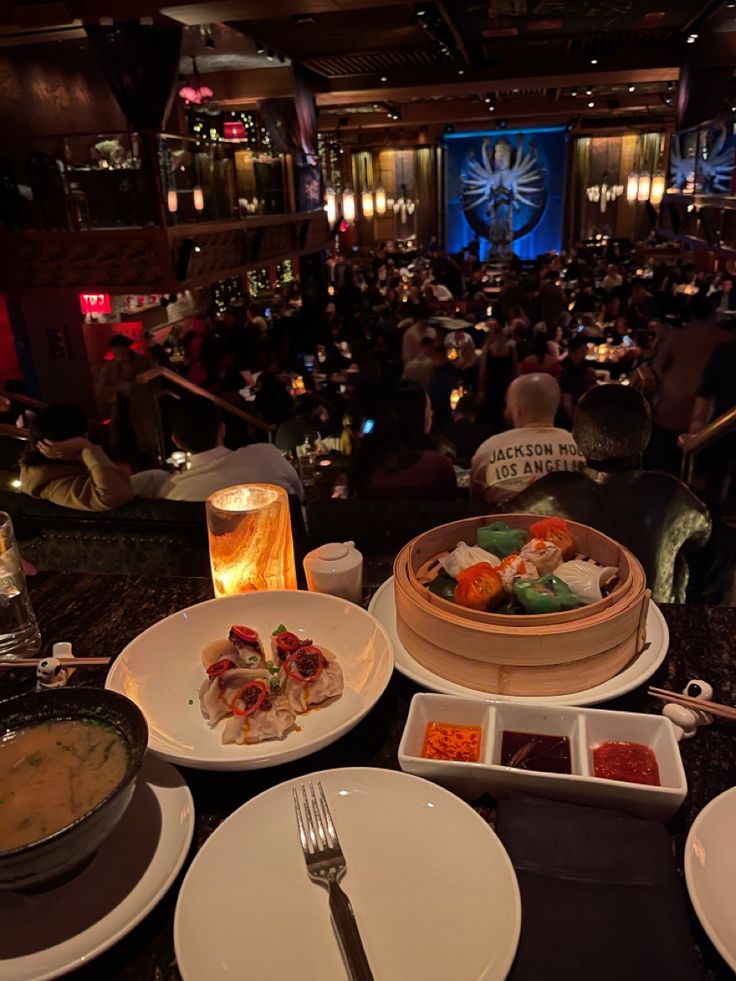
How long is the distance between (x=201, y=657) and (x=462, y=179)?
2585cm

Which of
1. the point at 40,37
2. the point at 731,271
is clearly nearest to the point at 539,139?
the point at 731,271

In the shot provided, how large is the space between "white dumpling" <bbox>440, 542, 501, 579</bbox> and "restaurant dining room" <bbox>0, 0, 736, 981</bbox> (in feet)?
0.03

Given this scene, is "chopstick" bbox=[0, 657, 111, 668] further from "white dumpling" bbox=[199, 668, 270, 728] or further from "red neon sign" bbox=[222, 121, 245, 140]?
"red neon sign" bbox=[222, 121, 245, 140]

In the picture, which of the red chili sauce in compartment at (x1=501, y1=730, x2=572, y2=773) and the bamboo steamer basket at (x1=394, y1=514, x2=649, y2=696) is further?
the bamboo steamer basket at (x1=394, y1=514, x2=649, y2=696)

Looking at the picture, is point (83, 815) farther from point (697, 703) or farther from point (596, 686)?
point (697, 703)

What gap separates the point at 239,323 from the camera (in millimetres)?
10953

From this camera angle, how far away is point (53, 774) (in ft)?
3.85

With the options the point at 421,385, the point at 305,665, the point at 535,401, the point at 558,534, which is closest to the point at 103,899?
the point at 305,665

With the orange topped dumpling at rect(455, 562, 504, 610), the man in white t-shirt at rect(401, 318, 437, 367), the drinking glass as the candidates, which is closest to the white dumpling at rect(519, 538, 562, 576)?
the orange topped dumpling at rect(455, 562, 504, 610)

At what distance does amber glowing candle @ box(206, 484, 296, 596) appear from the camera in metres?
1.83

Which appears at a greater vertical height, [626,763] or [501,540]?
[501,540]

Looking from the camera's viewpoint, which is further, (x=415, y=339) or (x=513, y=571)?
(x=415, y=339)

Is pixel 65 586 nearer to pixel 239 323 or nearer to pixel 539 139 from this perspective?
pixel 239 323

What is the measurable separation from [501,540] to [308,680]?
649 millimetres
